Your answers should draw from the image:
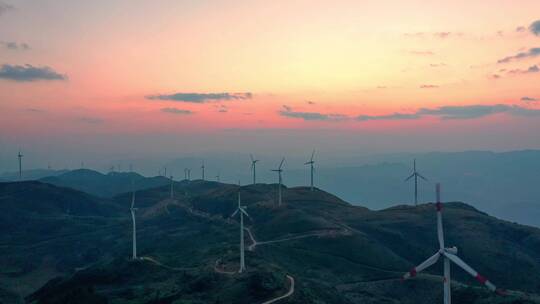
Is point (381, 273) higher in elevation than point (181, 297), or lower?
lower

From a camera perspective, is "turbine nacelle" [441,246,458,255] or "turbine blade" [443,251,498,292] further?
"turbine nacelle" [441,246,458,255]

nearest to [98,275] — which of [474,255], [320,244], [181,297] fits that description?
[181,297]

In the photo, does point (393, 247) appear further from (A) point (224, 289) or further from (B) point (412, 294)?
(A) point (224, 289)

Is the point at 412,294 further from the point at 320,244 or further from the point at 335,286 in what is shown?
the point at 320,244

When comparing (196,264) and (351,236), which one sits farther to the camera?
(351,236)

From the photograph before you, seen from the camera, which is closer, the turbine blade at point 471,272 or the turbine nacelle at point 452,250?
the turbine blade at point 471,272

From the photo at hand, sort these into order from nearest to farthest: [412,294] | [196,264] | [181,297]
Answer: [181,297] → [412,294] → [196,264]

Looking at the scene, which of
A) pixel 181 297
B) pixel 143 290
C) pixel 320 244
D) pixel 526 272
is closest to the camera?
pixel 181 297

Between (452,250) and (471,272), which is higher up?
(452,250)

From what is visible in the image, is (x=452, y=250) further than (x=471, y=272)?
Yes
